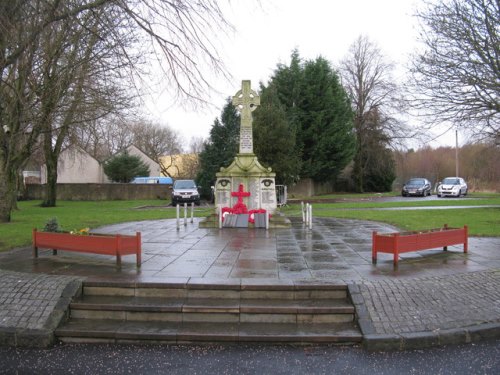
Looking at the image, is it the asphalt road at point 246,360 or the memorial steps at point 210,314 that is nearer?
the asphalt road at point 246,360

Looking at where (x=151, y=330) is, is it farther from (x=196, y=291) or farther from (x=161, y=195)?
(x=161, y=195)

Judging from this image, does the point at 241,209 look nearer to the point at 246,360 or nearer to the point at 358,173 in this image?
the point at 246,360

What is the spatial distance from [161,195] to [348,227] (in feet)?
89.0

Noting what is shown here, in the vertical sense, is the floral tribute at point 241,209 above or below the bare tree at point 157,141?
below

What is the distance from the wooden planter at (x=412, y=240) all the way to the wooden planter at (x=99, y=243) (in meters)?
4.23

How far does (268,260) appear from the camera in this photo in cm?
795

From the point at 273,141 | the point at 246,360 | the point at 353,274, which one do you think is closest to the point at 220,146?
the point at 273,141

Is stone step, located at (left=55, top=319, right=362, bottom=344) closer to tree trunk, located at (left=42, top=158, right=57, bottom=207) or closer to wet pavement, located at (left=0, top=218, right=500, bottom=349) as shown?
wet pavement, located at (left=0, top=218, right=500, bottom=349)

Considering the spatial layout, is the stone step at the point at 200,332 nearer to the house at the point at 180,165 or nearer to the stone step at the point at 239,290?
the stone step at the point at 239,290

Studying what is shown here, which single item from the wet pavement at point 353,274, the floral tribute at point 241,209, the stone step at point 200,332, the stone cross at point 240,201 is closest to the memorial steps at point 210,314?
the stone step at point 200,332

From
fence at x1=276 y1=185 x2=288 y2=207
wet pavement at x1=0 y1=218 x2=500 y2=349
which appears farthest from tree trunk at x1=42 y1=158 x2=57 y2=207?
wet pavement at x1=0 y1=218 x2=500 y2=349

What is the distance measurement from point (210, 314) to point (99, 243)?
9.79ft

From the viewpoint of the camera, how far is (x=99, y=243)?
292 inches

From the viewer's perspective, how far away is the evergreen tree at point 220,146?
3591 cm
